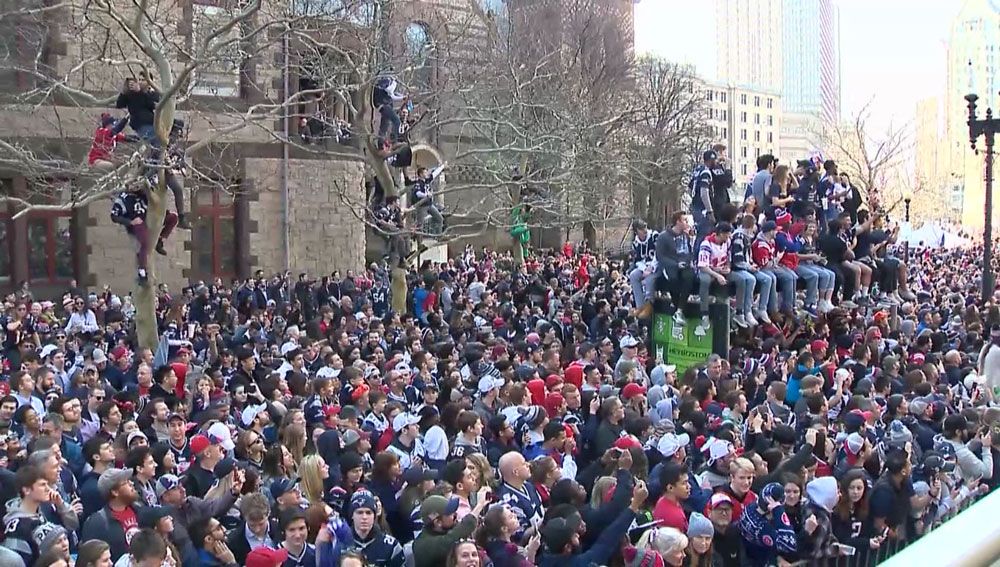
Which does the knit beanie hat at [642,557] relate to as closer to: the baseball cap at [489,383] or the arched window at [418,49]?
the baseball cap at [489,383]

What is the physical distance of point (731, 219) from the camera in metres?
14.6

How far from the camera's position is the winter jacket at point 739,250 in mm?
14852

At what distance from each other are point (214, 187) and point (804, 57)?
168m

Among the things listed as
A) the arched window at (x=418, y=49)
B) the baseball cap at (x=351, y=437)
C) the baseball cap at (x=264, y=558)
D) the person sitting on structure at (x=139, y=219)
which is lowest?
the baseball cap at (x=264, y=558)

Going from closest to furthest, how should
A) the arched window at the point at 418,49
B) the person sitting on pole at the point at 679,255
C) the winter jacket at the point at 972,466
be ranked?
1. the winter jacket at the point at 972,466
2. the person sitting on pole at the point at 679,255
3. the arched window at the point at 418,49

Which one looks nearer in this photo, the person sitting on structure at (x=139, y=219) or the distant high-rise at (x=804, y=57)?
the person sitting on structure at (x=139, y=219)

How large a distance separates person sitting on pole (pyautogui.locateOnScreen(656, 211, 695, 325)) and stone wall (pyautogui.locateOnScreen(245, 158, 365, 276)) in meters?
14.5

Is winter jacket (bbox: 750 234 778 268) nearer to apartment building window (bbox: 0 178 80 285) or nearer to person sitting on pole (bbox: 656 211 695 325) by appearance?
person sitting on pole (bbox: 656 211 695 325)

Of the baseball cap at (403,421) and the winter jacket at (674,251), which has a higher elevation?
the winter jacket at (674,251)

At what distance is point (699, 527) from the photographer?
618cm

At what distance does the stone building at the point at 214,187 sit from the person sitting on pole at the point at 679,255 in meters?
7.68

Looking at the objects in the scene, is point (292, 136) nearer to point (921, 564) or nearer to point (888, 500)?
point (888, 500)

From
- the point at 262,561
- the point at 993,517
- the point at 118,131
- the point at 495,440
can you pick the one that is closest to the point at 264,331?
the point at 118,131

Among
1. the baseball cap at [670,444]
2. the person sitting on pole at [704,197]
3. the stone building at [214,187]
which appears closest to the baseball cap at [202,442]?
the baseball cap at [670,444]
